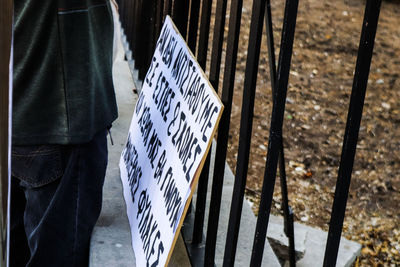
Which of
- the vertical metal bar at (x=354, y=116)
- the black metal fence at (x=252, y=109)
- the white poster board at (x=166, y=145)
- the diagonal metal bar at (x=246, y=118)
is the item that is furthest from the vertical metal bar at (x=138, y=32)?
the vertical metal bar at (x=354, y=116)

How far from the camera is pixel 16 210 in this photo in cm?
284

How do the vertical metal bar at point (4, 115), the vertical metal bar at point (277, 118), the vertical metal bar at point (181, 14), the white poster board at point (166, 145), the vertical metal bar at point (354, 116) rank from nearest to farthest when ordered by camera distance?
1. the vertical metal bar at point (4, 115)
2. the vertical metal bar at point (354, 116)
3. the vertical metal bar at point (277, 118)
4. the white poster board at point (166, 145)
5. the vertical metal bar at point (181, 14)

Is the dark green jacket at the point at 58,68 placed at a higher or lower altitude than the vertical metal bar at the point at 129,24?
higher

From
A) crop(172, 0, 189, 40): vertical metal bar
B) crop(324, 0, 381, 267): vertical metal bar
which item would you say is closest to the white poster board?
crop(172, 0, 189, 40): vertical metal bar

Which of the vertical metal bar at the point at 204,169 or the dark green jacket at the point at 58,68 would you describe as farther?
the vertical metal bar at the point at 204,169

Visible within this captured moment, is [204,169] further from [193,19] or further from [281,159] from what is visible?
[193,19]

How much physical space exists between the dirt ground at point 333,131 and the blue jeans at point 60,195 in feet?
6.06

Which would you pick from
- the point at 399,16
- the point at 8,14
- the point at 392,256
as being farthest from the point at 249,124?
the point at 399,16

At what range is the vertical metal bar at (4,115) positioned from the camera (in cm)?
109

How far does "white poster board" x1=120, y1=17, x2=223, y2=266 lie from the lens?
2.15 m

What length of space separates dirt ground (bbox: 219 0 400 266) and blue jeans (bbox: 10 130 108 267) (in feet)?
6.06

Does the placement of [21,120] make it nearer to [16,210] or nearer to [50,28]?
[50,28]

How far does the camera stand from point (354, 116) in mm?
1596

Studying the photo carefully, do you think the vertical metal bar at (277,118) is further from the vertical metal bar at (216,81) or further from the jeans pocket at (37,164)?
the jeans pocket at (37,164)
